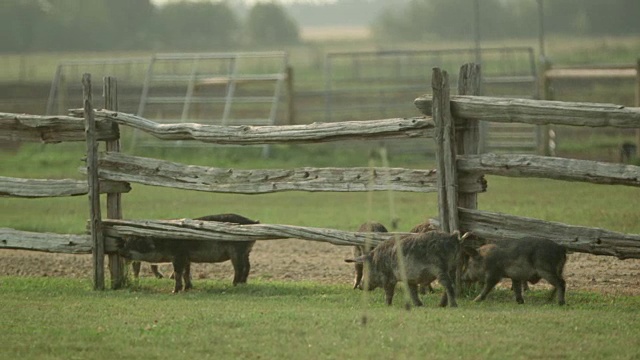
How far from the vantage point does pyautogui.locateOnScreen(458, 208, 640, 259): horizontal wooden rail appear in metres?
11.1

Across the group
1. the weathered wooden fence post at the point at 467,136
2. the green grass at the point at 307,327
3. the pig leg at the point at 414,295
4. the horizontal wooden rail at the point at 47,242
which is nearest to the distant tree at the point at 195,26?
the horizontal wooden rail at the point at 47,242

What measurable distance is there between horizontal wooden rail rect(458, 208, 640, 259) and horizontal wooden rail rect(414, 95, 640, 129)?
0.91 metres

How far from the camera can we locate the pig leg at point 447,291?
1113cm

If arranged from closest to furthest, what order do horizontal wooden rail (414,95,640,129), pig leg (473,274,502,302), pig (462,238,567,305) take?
horizontal wooden rail (414,95,640,129) → pig (462,238,567,305) → pig leg (473,274,502,302)

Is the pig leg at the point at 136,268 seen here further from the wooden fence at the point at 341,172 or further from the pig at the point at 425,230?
the pig at the point at 425,230

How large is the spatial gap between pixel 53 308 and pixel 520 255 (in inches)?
166

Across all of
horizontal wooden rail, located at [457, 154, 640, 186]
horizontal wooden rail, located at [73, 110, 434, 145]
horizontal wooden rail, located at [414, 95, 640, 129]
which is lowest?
horizontal wooden rail, located at [457, 154, 640, 186]

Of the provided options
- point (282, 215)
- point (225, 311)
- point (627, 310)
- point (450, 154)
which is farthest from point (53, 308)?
point (282, 215)

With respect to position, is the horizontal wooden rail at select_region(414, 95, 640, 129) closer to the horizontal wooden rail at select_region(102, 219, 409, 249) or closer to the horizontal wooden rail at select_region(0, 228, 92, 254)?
the horizontal wooden rail at select_region(102, 219, 409, 249)

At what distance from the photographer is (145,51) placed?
6209 cm

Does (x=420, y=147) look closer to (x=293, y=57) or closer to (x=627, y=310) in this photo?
(x=627, y=310)

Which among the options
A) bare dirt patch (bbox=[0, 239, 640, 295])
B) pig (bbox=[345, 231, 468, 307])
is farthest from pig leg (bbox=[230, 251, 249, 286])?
pig (bbox=[345, 231, 468, 307])

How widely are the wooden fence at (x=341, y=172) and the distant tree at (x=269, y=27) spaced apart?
2285 inches

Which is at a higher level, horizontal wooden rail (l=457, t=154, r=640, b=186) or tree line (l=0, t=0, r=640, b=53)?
tree line (l=0, t=0, r=640, b=53)
